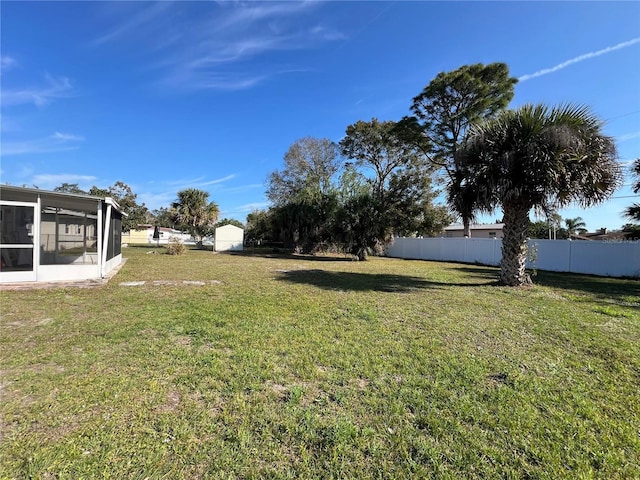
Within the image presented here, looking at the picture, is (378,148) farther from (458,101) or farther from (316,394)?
(316,394)

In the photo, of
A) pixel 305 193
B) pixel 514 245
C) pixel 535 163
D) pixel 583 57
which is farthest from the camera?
pixel 305 193

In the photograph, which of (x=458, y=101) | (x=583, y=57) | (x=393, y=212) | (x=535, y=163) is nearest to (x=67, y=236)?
(x=535, y=163)

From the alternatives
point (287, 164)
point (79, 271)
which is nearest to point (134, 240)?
point (287, 164)

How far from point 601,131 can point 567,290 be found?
429 cm

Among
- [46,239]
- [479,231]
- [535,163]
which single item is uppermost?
[479,231]

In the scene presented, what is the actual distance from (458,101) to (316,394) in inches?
920

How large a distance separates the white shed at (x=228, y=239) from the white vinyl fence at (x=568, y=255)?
58.0 ft

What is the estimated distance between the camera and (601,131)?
7.87 m

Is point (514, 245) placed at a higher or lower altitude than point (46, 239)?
higher

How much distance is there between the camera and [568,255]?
14.6 metres

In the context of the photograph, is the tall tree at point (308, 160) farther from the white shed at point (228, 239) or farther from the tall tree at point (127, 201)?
the tall tree at point (127, 201)

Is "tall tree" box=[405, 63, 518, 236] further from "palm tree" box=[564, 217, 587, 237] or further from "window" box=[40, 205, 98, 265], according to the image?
"palm tree" box=[564, 217, 587, 237]

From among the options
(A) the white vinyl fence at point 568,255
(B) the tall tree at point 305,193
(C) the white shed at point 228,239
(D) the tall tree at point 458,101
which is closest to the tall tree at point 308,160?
(B) the tall tree at point 305,193

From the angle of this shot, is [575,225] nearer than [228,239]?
No
